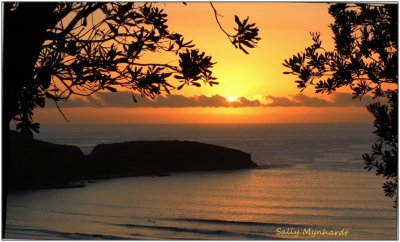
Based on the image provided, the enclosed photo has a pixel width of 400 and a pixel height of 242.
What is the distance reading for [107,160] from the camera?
308ft

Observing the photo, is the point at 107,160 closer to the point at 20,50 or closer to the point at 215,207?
the point at 215,207

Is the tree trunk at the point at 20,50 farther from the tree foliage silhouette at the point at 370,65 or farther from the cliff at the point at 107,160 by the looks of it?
the cliff at the point at 107,160

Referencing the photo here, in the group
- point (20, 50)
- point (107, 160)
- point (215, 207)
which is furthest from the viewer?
point (107, 160)

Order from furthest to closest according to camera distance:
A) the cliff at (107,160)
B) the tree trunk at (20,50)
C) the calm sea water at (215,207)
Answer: the cliff at (107,160)
the calm sea water at (215,207)
the tree trunk at (20,50)

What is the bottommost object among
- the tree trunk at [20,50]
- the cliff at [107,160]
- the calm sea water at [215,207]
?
the calm sea water at [215,207]

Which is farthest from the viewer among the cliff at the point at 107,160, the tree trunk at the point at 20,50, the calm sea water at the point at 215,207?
the cliff at the point at 107,160

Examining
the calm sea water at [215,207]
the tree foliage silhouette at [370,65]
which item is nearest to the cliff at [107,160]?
the calm sea water at [215,207]

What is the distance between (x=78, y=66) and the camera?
8.45 m

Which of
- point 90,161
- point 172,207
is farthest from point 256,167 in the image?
point 172,207

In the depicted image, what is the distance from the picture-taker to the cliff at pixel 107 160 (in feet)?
258

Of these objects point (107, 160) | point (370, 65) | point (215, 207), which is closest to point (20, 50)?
point (370, 65)

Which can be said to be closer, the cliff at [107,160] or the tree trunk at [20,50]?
the tree trunk at [20,50]

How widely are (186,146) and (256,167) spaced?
13.2 meters

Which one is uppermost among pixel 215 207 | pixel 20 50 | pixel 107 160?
pixel 20 50
